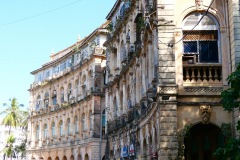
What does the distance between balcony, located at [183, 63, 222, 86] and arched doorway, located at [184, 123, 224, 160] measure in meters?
1.85

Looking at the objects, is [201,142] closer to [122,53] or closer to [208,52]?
[208,52]

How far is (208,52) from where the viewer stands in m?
20.1

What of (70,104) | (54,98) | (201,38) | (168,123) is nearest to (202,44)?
(201,38)

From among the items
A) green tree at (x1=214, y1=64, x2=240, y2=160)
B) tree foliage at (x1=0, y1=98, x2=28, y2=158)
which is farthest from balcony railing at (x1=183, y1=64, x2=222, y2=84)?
tree foliage at (x1=0, y1=98, x2=28, y2=158)

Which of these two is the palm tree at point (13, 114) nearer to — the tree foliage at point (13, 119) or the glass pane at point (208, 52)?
the tree foliage at point (13, 119)

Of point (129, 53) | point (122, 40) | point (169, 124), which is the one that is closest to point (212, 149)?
point (169, 124)

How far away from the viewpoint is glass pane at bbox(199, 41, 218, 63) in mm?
19984

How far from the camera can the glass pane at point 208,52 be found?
20.0m

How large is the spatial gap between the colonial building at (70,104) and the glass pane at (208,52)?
23.0 metres

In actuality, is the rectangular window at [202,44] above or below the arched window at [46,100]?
below

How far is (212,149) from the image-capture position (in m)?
20.4

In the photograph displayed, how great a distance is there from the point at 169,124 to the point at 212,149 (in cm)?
319

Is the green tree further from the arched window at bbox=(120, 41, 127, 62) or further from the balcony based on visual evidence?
the arched window at bbox=(120, 41, 127, 62)

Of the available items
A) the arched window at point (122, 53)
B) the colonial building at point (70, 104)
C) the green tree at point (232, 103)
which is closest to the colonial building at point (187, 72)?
the green tree at point (232, 103)
